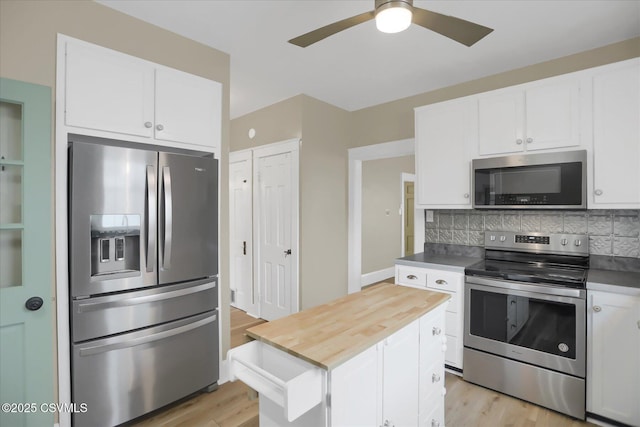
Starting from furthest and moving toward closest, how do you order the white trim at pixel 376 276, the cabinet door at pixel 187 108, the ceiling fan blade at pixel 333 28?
1. the white trim at pixel 376 276
2. the cabinet door at pixel 187 108
3. the ceiling fan blade at pixel 333 28

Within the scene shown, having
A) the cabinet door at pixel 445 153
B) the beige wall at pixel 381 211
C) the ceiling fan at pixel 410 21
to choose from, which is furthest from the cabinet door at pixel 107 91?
the beige wall at pixel 381 211

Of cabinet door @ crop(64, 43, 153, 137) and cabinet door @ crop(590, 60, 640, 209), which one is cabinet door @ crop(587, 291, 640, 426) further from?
cabinet door @ crop(64, 43, 153, 137)

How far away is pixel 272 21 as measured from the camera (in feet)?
7.18

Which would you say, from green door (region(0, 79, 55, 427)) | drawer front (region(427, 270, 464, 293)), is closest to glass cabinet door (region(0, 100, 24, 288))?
green door (region(0, 79, 55, 427))

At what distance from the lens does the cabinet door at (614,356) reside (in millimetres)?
1907

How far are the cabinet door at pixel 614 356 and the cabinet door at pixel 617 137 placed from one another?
708 mm

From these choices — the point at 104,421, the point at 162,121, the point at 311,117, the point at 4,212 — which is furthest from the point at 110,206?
the point at 311,117

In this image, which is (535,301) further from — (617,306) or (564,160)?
(564,160)

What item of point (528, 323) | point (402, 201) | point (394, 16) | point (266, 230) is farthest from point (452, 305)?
point (402, 201)

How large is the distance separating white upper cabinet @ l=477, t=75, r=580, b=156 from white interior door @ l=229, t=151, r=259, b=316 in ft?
9.26

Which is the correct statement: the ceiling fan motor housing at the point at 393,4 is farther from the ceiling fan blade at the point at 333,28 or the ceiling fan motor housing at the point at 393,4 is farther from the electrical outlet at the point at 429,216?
the electrical outlet at the point at 429,216

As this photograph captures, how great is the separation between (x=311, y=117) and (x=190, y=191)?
1.89 m

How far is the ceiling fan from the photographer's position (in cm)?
140

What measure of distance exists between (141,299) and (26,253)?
649 millimetres
